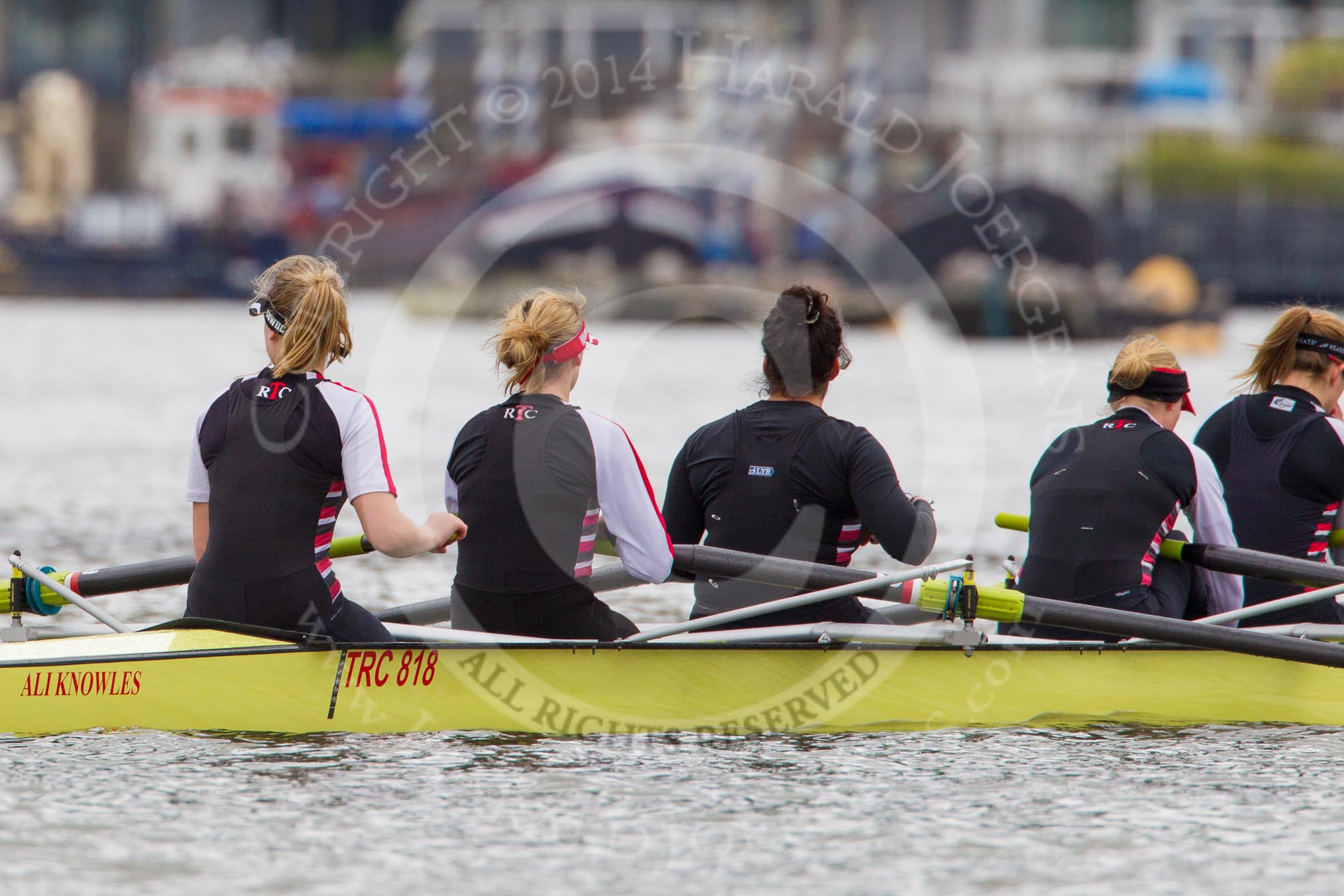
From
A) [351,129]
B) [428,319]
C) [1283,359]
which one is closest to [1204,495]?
[1283,359]

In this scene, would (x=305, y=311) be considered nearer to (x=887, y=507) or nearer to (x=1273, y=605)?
(x=887, y=507)

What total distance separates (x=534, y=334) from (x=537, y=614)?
119 centimetres

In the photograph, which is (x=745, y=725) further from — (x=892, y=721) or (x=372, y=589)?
(x=372, y=589)

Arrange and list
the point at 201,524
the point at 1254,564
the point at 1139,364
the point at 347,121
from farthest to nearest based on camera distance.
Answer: the point at 347,121 → the point at 1254,564 → the point at 1139,364 → the point at 201,524

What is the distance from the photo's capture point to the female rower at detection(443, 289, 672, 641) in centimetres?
676

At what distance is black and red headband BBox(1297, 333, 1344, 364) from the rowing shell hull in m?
1.44

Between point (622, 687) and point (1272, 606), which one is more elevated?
point (1272, 606)

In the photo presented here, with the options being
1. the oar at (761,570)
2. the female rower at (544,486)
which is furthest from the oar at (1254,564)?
the female rower at (544,486)

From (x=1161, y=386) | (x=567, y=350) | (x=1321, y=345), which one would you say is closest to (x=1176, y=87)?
(x=1321, y=345)

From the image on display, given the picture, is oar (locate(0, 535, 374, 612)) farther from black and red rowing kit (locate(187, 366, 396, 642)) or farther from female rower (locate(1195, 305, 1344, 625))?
female rower (locate(1195, 305, 1344, 625))

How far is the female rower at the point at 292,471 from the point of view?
653cm

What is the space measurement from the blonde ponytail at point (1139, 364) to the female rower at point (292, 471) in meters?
2.87

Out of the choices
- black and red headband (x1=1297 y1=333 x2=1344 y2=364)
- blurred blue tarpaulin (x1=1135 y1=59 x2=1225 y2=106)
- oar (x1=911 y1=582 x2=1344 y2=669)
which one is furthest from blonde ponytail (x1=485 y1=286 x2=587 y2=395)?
blurred blue tarpaulin (x1=1135 y1=59 x2=1225 y2=106)

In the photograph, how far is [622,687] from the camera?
24.0ft
